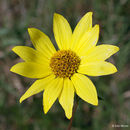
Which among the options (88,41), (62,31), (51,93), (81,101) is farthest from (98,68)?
(81,101)

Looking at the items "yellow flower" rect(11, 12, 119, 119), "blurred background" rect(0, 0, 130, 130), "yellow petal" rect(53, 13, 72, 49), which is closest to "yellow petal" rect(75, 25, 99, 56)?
"yellow flower" rect(11, 12, 119, 119)

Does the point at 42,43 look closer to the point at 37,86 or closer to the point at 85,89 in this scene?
the point at 37,86

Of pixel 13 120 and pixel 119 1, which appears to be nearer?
pixel 13 120

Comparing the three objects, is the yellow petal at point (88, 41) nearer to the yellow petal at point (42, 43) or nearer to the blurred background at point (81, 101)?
the yellow petal at point (42, 43)

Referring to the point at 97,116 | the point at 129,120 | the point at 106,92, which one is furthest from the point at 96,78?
the point at 129,120

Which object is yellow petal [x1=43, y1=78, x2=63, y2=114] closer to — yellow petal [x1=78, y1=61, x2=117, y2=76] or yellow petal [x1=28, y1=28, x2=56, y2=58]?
yellow petal [x1=78, y1=61, x2=117, y2=76]

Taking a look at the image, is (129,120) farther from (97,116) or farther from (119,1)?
(119,1)
